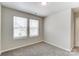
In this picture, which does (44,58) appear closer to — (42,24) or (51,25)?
(51,25)

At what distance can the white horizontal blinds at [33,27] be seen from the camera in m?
5.08

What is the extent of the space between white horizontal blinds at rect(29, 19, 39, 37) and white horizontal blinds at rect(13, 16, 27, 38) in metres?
0.45

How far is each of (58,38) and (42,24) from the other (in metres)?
2.06

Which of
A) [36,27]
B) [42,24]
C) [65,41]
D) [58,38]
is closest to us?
[65,41]

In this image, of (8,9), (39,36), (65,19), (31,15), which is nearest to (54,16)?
(65,19)

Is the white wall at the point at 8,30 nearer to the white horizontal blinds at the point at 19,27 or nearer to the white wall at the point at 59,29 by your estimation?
the white horizontal blinds at the point at 19,27

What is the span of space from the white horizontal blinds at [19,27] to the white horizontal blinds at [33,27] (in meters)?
0.45

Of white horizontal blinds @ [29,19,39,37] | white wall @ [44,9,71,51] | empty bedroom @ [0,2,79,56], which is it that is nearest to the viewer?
empty bedroom @ [0,2,79,56]

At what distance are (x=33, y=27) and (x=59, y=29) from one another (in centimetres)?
175

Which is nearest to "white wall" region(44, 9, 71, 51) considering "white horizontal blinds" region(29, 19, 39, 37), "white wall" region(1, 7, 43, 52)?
"white horizontal blinds" region(29, 19, 39, 37)

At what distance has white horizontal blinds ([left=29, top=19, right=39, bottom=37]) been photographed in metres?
5.08

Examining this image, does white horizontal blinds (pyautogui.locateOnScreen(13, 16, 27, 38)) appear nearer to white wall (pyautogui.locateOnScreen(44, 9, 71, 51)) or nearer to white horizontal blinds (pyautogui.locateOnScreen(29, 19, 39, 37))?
white horizontal blinds (pyautogui.locateOnScreen(29, 19, 39, 37))

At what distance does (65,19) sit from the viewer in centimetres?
393

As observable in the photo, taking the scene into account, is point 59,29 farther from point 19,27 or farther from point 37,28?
point 19,27
